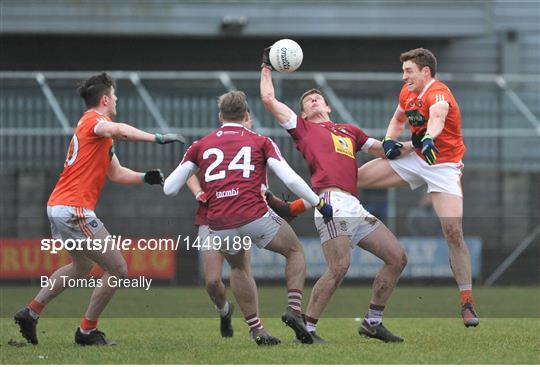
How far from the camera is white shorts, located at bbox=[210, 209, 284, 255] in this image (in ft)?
31.3

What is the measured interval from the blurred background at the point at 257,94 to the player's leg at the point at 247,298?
8365mm

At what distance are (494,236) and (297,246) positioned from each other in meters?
11.0

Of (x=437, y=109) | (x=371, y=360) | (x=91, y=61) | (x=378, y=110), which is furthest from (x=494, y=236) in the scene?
(x=371, y=360)

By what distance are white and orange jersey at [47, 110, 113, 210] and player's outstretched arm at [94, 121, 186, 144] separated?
11 centimetres

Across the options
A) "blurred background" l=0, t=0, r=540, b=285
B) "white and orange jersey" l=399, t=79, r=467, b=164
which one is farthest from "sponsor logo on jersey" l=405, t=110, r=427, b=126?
"blurred background" l=0, t=0, r=540, b=285

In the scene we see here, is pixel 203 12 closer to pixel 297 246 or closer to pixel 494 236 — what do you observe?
pixel 494 236

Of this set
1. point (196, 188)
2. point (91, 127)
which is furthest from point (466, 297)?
point (91, 127)

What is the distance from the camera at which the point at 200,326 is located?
480 inches

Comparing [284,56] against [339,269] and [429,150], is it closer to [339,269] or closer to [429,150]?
[429,150]

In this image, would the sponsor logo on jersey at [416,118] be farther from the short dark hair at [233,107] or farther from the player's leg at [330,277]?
the short dark hair at [233,107]

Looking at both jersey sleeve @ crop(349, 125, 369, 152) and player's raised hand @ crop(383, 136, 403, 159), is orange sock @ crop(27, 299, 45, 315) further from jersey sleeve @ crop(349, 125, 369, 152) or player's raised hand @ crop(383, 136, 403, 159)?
player's raised hand @ crop(383, 136, 403, 159)

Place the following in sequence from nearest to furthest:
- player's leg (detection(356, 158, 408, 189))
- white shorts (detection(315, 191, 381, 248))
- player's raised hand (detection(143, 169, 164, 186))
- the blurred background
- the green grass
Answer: the green grass
white shorts (detection(315, 191, 381, 248))
player's raised hand (detection(143, 169, 164, 186))
player's leg (detection(356, 158, 408, 189))
the blurred background

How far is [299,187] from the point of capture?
940cm

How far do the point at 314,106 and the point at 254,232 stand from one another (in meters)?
1.38
